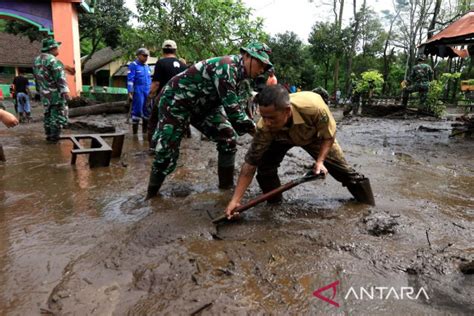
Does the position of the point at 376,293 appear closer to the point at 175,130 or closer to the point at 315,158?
the point at 315,158

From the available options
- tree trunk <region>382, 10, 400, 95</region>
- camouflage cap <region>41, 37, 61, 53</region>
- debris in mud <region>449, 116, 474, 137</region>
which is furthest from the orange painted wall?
tree trunk <region>382, 10, 400, 95</region>

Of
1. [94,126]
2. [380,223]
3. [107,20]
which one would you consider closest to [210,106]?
[380,223]

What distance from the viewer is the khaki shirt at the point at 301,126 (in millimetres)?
2576

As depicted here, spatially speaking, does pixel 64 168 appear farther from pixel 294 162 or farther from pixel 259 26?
pixel 259 26

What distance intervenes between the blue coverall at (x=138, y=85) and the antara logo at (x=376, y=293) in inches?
222

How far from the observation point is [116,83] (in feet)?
98.0

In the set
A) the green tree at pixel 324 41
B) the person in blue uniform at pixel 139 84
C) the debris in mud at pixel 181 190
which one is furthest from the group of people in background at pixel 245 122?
the green tree at pixel 324 41

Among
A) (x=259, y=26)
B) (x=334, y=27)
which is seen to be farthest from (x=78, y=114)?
(x=334, y=27)

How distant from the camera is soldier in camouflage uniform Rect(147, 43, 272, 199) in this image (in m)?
2.86

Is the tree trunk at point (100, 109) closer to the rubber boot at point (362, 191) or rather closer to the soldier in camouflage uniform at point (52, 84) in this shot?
the soldier in camouflage uniform at point (52, 84)

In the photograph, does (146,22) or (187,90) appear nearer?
(187,90)

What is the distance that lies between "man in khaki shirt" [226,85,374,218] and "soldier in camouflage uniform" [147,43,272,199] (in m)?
0.37

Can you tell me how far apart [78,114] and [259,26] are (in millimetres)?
5842

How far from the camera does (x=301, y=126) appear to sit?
2646 millimetres
